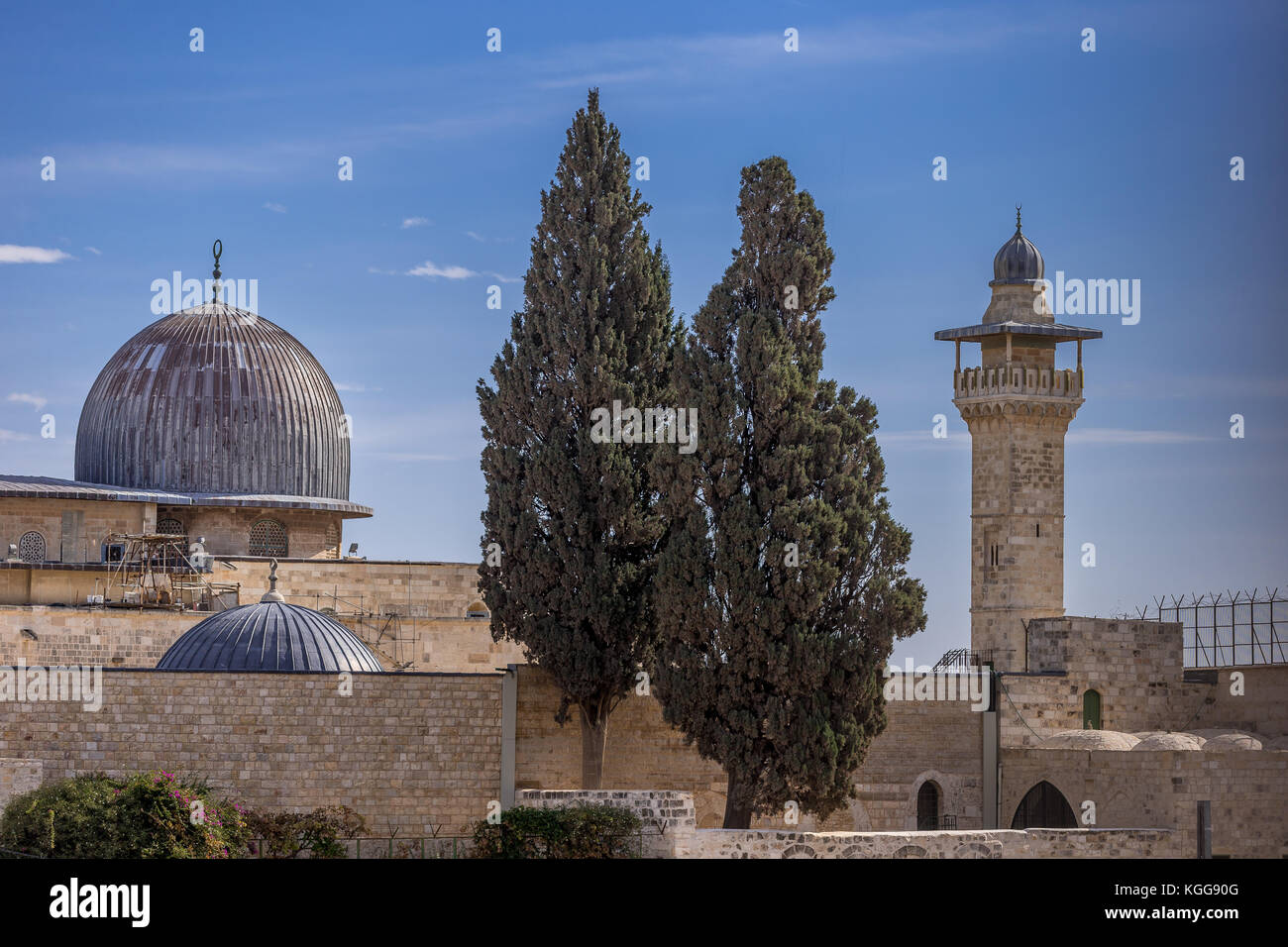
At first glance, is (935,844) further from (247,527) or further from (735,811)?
(247,527)

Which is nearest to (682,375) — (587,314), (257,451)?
(587,314)

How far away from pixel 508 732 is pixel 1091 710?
9.35m

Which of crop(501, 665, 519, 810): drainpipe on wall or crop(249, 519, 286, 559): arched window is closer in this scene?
crop(501, 665, 519, 810): drainpipe on wall

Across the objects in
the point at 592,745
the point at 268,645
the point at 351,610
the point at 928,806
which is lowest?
the point at 928,806

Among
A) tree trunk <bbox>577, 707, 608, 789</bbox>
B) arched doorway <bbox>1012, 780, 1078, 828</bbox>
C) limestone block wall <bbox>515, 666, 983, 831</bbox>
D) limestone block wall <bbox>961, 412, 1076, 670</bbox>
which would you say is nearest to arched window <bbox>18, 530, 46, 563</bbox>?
limestone block wall <bbox>515, 666, 983, 831</bbox>

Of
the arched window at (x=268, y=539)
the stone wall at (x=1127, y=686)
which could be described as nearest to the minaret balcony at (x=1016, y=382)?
the stone wall at (x=1127, y=686)

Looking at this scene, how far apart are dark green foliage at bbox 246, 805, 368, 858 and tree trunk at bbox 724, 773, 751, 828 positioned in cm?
495

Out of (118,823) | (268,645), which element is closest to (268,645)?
(268,645)

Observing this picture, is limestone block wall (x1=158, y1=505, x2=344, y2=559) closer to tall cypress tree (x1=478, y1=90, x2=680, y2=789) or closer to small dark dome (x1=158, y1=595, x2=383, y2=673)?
small dark dome (x1=158, y1=595, x2=383, y2=673)

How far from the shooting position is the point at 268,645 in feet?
85.0

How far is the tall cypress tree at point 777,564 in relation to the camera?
81.5 ft

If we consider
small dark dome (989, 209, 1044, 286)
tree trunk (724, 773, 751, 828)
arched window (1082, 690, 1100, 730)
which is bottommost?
tree trunk (724, 773, 751, 828)

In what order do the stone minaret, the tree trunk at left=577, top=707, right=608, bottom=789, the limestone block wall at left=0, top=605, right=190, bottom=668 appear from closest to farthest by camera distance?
the tree trunk at left=577, top=707, right=608, bottom=789
the limestone block wall at left=0, top=605, right=190, bottom=668
the stone minaret

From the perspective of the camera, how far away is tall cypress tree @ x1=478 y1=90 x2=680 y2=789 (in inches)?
1014
